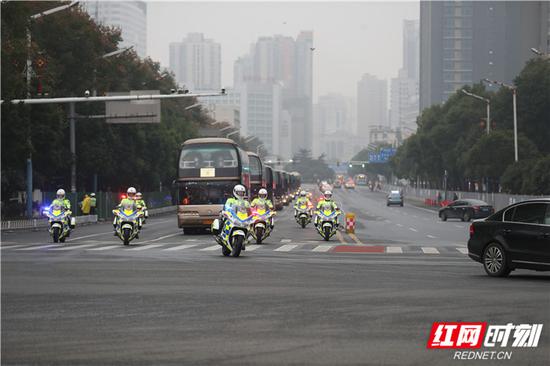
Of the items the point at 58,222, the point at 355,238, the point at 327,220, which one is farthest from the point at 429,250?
the point at 58,222

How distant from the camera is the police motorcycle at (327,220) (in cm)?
3584

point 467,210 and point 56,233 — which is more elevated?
point 56,233

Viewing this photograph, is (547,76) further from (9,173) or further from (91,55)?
(9,173)

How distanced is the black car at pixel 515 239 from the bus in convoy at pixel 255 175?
40.2 meters

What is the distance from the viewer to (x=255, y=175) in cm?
6147

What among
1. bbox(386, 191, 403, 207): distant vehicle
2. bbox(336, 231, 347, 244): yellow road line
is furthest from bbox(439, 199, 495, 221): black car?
bbox(386, 191, 403, 207): distant vehicle

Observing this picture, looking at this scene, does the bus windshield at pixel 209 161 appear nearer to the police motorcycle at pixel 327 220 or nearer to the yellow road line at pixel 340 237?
the yellow road line at pixel 340 237

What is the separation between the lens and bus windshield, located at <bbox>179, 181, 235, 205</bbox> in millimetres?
39969

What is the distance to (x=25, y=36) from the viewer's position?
50.8 m

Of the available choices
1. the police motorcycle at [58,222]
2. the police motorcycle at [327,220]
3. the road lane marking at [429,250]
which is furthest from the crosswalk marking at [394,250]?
the police motorcycle at [58,222]

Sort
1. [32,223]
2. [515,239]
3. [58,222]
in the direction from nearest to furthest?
[515,239], [58,222], [32,223]

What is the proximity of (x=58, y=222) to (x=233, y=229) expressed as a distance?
434 inches

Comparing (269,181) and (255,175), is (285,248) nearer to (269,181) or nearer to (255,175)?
(255,175)

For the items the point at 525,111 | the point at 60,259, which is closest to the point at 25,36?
the point at 60,259
